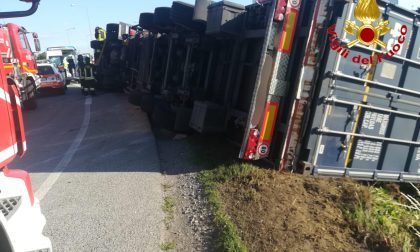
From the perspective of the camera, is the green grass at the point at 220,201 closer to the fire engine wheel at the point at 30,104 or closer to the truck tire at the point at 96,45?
the fire engine wheel at the point at 30,104

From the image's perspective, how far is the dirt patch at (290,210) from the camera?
10.8 feet

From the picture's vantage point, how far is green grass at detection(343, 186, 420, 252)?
11.1 ft

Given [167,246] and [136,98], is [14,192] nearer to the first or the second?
[167,246]

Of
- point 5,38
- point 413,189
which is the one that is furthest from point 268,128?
point 5,38

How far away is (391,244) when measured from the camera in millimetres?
3309

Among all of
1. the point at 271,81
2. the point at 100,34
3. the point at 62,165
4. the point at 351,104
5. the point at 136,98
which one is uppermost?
the point at 100,34

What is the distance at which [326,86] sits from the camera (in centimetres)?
433

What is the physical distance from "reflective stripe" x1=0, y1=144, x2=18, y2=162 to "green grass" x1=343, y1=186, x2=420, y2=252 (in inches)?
126

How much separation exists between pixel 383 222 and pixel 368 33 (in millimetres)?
2356

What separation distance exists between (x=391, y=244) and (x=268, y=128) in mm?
1936

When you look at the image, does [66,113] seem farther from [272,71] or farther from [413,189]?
[413,189]

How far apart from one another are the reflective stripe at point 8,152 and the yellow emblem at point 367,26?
379 cm

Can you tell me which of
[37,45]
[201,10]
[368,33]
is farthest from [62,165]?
[37,45]

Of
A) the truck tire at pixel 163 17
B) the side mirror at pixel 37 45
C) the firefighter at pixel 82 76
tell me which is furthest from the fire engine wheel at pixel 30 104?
the truck tire at pixel 163 17
